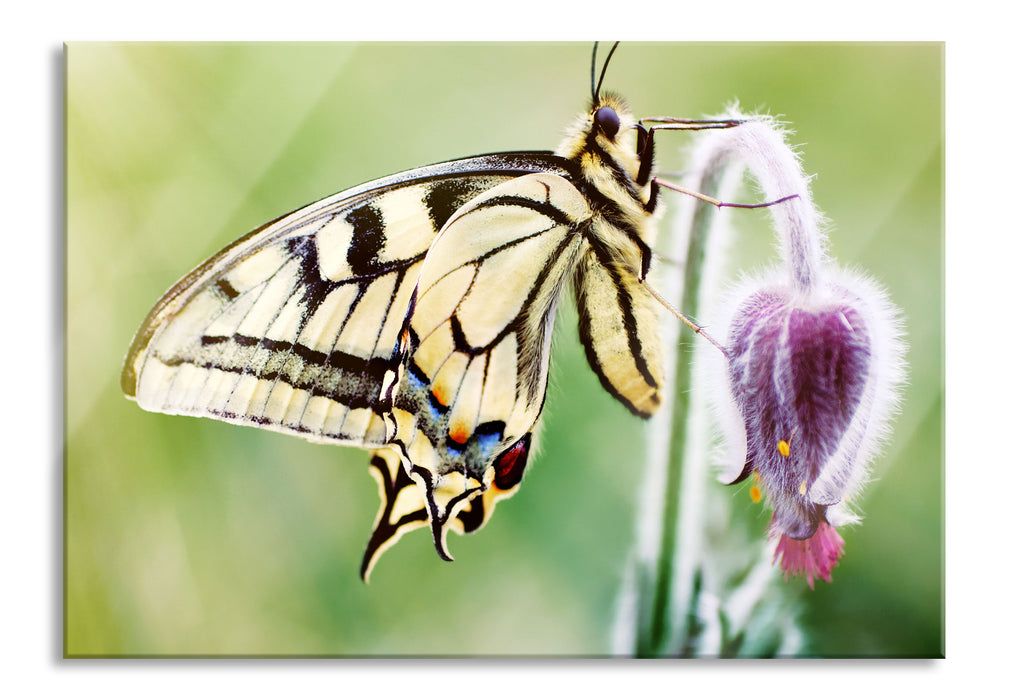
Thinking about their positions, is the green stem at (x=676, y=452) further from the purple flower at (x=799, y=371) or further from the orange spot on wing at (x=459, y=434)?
the orange spot on wing at (x=459, y=434)

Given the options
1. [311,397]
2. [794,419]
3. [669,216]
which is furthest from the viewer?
[669,216]

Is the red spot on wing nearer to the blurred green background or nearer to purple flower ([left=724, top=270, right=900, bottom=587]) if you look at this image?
the blurred green background

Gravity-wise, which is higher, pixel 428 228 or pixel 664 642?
pixel 428 228

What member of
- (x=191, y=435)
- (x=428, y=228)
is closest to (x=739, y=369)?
(x=428, y=228)

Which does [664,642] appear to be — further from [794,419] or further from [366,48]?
[366,48]

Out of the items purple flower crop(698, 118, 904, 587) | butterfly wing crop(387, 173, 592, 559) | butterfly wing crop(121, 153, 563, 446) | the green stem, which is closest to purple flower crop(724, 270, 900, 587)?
purple flower crop(698, 118, 904, 587)

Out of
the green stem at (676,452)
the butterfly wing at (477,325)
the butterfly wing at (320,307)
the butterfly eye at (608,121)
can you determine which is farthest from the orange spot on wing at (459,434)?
the butterfly eye at (608,121)

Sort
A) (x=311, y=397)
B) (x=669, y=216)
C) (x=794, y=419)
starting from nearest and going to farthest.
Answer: (x=794, y=419) < (x=311, y=397) < (x=669, y=216)

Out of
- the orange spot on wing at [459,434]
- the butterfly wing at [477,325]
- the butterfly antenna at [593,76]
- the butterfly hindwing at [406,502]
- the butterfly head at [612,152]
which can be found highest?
the butterfly antenna at [593,76]
